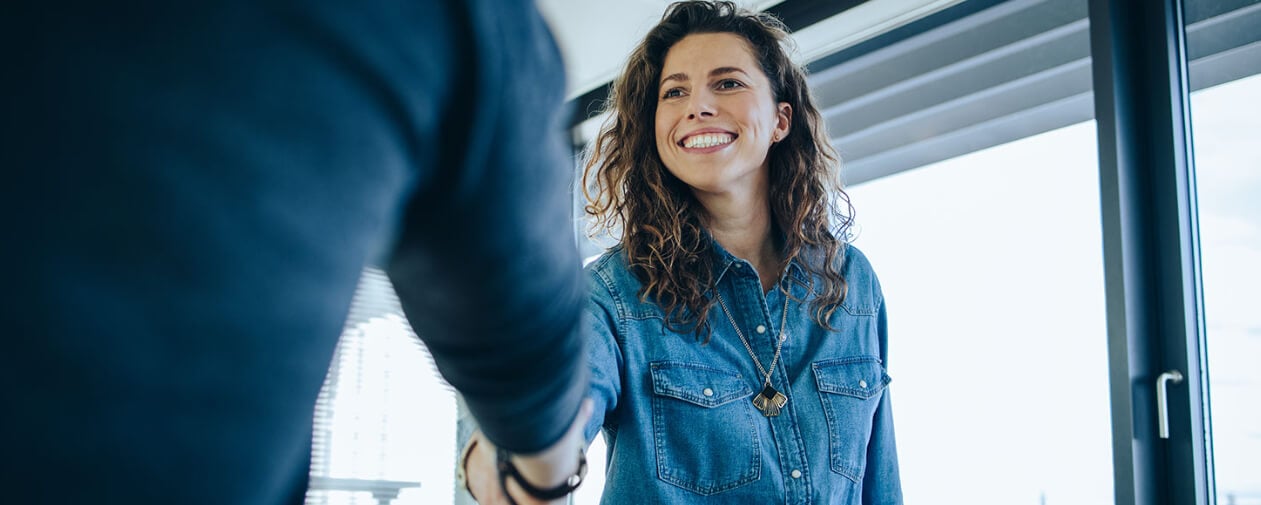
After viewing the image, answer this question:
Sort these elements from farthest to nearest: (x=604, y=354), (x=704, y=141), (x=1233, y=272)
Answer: (x=1233, y=272) < (x=704, y=141) < (x=604, y=354)

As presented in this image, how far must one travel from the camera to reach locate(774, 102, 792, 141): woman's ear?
2.01 m

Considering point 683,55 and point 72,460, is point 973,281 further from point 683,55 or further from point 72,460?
point 72,460

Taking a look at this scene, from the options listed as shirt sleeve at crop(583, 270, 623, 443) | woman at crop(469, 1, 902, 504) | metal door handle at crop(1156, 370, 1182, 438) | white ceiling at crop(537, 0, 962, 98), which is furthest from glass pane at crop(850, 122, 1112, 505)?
shirt sleeve at crop(583, 270, 623, 443)

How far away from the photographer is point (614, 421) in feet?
5.28

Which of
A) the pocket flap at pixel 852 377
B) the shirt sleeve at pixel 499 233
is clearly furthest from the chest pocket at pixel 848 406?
the shirt sleeve at pixel 499 233

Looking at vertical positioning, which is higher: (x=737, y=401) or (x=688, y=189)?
(x=688, y=189)

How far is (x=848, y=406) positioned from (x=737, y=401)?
21 cm

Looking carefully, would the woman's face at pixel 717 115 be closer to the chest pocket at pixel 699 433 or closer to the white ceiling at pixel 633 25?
the chest pocket at pixel 699 433

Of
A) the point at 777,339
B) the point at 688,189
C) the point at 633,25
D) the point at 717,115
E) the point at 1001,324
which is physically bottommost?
the point at 777,339

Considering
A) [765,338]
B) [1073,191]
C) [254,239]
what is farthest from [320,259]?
[1073,191]

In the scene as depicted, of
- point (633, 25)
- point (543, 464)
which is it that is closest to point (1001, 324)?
point (633, 25)

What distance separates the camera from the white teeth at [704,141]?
6.05 ft

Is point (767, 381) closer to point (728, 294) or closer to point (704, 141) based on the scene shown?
point (728, 294)

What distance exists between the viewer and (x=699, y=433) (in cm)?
158
